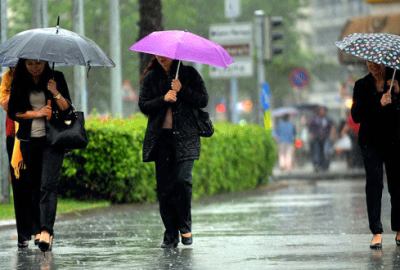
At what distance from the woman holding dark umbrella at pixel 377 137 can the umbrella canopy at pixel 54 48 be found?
229cm

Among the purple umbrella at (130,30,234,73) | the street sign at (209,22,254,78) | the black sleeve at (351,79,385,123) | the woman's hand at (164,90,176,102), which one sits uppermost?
the street sign at (209,22,254,78)

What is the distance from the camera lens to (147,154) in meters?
8.30

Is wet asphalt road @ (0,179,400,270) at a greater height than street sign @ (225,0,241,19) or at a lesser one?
lesser

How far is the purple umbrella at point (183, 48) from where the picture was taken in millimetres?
8086

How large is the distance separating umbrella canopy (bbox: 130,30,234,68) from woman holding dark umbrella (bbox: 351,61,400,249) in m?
1.28

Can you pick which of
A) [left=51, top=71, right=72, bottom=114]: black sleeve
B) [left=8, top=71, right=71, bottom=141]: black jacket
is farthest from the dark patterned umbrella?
[left=8, top=71, right=71, bottom=141]: black jacket

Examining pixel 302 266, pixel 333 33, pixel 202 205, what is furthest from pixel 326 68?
pixel 302 266

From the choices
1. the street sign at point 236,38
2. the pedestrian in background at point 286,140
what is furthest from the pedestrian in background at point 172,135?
the pedestrian in background at point 286,140

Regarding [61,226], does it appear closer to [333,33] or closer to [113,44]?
[113,44]

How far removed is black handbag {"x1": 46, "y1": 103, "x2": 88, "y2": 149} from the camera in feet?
26.1

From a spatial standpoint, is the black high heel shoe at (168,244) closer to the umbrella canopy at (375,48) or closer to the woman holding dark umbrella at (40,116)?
the woman holding dark umbrella at (40,116)

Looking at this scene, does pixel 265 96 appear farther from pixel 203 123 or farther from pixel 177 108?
pixel 177 108

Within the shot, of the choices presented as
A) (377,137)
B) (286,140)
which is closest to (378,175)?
(377,137)

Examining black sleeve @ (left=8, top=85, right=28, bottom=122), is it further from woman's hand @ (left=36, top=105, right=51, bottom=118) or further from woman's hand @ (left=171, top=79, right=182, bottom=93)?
woman's hand @ (left=171, top=79, right=182, bottom=93)
